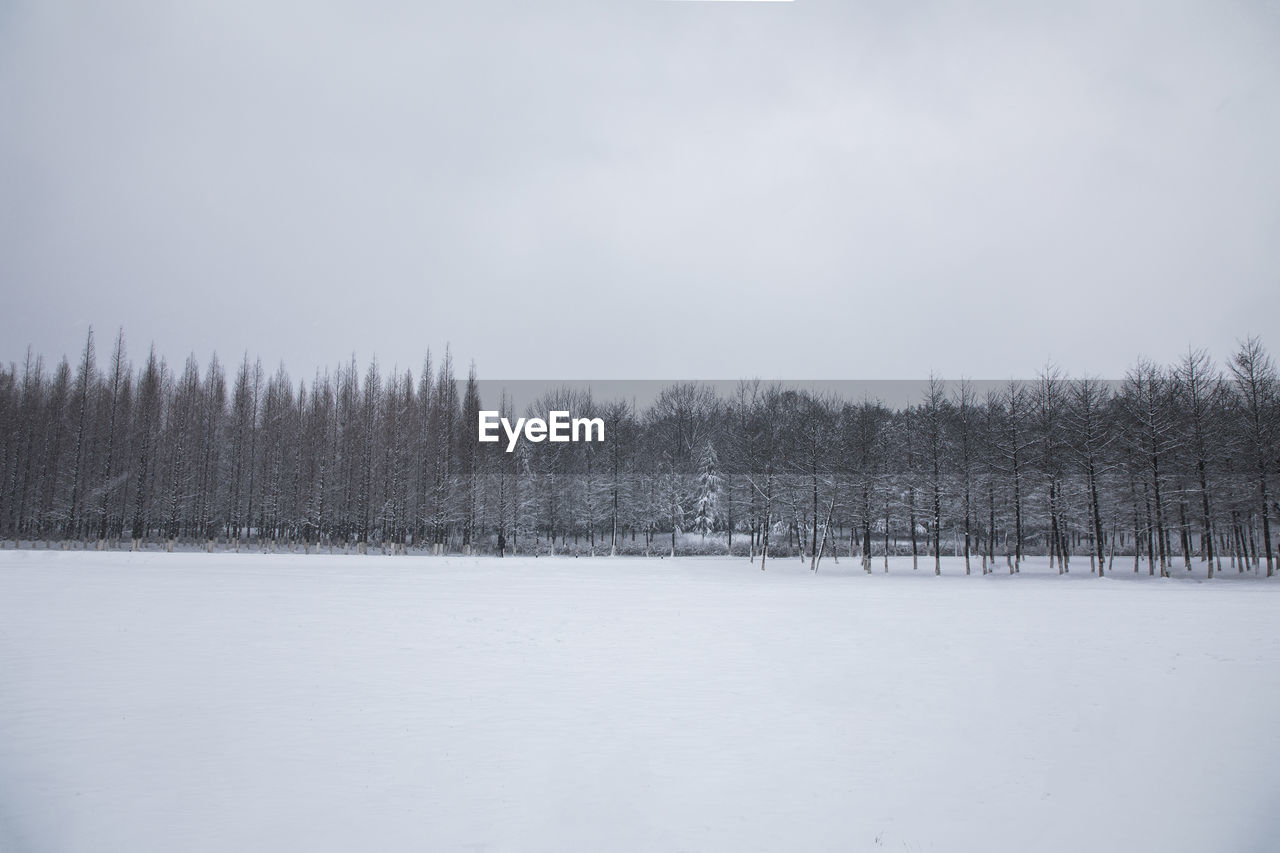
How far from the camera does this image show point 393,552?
5356 centimetres

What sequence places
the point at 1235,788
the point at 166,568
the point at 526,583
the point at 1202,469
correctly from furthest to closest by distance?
the point at 1202,469 < the point at 166,568 < the point at 526,583 < the point at 1235,788

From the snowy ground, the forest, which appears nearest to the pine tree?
the forest

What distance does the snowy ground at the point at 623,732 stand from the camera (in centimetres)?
646

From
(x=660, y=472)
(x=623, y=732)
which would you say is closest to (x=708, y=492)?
(x=660, y=472)

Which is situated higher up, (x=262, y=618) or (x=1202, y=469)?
(x=1202, y=469)

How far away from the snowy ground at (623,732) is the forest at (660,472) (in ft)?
88.5

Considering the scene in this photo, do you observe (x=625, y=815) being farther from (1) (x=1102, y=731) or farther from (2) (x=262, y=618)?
(2) (x=262, y=618)

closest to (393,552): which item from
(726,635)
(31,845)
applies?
(726,635)

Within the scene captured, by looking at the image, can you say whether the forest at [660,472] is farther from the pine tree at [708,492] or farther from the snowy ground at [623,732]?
the snowy ground at [623,732]

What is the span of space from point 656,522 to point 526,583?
4032 cm

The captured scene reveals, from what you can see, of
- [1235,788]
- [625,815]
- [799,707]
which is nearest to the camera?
[625,815]

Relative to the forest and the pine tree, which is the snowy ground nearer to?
the forest

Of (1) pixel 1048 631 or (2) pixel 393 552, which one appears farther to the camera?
(2) pixel 393 552

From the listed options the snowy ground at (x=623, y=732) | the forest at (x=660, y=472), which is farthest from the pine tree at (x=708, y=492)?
the snowy ground at (x=623, y=732)
